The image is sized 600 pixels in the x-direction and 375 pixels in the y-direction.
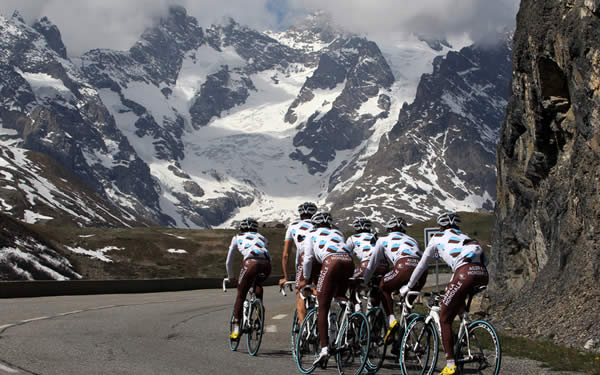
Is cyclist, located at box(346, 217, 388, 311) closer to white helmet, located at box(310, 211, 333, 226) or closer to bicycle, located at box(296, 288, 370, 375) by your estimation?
white helmet, located at box(310, 211, 333, 226)

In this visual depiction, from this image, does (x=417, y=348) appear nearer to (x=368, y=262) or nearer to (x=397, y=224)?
(x=368, y=262)

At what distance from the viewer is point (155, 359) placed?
12625mm

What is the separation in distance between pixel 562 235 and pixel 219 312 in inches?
452

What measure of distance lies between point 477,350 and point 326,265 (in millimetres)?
2889

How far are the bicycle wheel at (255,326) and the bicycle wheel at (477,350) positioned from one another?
14.9ft

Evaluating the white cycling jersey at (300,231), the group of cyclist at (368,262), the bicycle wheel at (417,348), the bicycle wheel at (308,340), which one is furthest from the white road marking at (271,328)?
the bicycle wheel at (417,348)

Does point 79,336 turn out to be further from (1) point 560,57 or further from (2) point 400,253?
(1) point 560,57

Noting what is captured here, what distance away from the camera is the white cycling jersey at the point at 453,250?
10.4 meters

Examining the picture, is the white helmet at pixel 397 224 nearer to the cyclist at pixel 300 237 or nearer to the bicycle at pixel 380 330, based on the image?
the cyclist at pixel 300 237

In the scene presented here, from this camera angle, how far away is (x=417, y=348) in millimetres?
10461

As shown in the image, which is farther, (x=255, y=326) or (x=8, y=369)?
(x=255, y=326)

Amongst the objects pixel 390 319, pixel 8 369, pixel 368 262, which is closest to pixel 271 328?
pixel 368 262

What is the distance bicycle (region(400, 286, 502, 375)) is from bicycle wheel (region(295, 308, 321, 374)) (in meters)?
1.71

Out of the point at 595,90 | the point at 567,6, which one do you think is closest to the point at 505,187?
the point at 567,6
